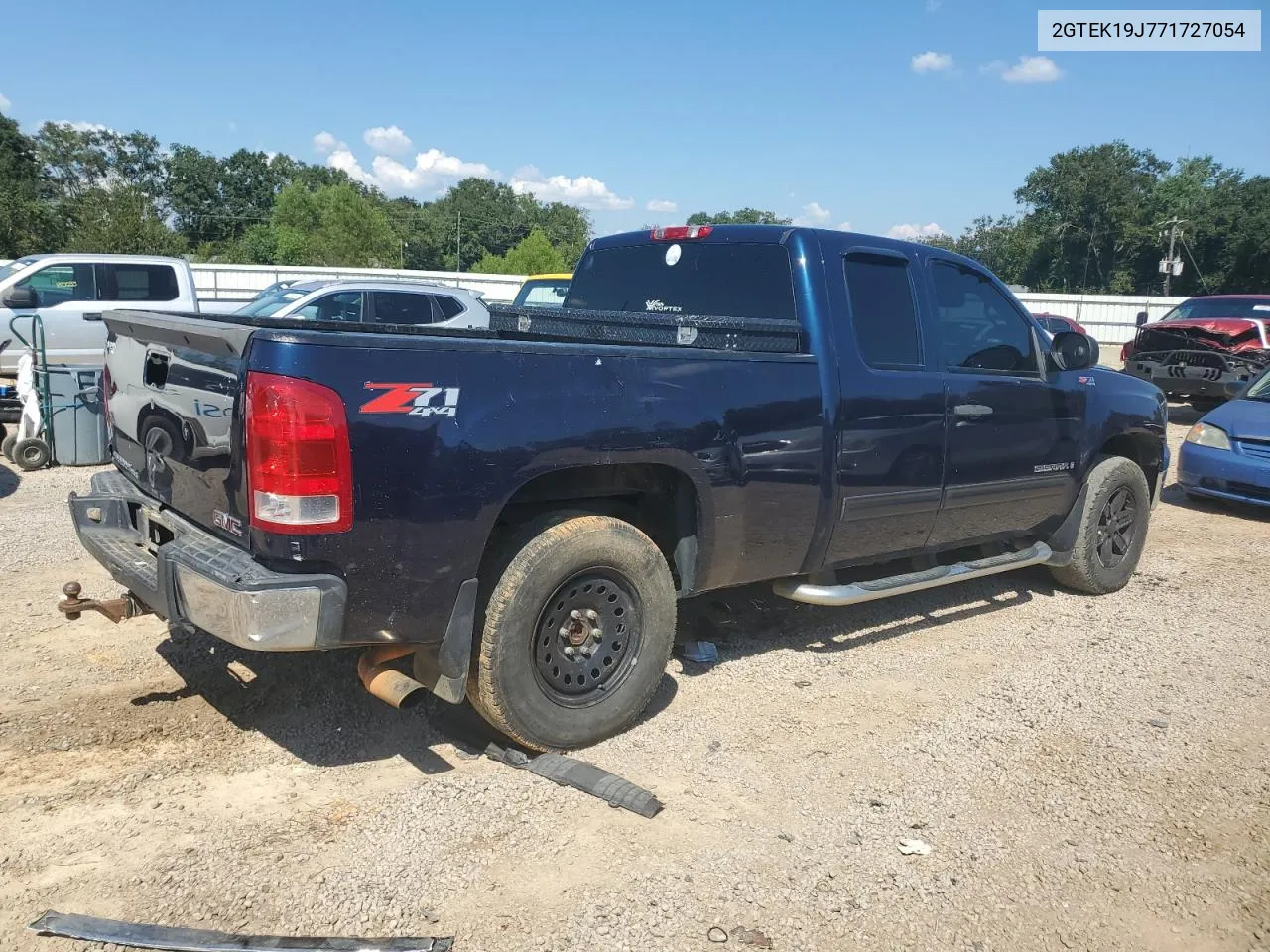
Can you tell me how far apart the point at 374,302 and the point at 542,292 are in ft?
15.1

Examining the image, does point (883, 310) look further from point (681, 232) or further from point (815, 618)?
point (815, 618)

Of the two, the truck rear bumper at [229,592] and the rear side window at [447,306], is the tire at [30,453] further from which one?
the truck rear bumper at [229,592]

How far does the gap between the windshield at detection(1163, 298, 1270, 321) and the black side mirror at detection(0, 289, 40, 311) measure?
53.8 ft

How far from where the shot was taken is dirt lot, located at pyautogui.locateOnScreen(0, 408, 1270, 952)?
2848 mm

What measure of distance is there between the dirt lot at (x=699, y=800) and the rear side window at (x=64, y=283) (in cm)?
880

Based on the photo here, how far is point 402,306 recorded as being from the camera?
1245 centimetres

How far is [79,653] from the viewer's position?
15.1ft

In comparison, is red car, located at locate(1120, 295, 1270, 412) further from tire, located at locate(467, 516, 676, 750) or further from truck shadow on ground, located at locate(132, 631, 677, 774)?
tire, located at locate(467, 516, 676, 750)

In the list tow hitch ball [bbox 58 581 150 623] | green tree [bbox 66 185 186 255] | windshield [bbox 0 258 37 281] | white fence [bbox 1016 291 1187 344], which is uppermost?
green tree [bbox 66 185 186 255]

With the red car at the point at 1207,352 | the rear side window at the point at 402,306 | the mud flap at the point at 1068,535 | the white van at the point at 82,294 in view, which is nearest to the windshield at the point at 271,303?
the white van at the point at 82,294

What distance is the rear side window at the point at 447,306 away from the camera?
1270 centimetres

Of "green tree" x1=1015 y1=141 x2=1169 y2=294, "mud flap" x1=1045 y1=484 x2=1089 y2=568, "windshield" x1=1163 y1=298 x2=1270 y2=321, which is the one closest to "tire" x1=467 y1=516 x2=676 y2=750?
"mud flap" x1=1045 y1=484 x2=1089 y2=568

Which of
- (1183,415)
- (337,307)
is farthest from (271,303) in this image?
(1183,415)

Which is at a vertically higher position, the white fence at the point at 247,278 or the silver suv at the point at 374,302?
the white fence at the point at 247,278
